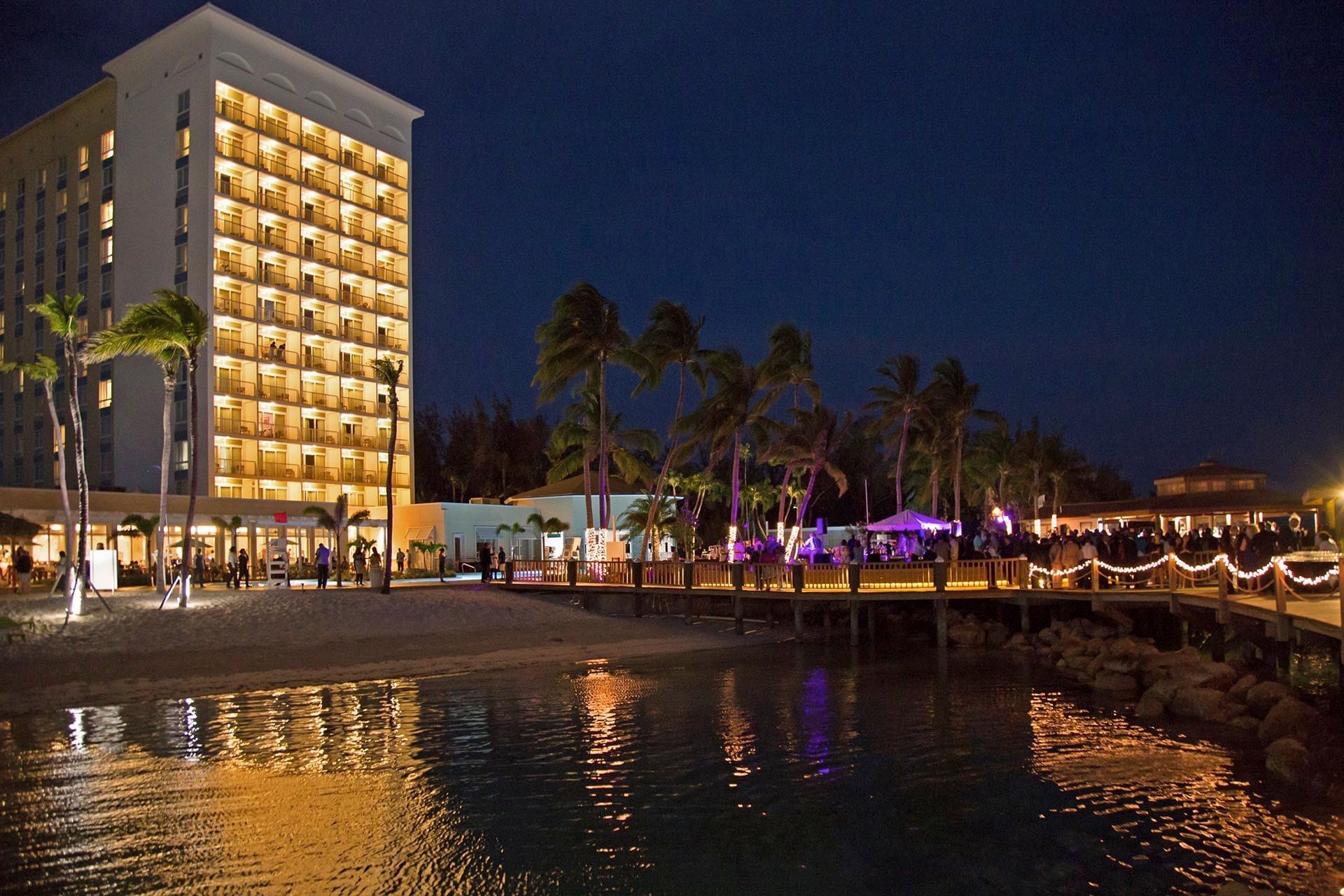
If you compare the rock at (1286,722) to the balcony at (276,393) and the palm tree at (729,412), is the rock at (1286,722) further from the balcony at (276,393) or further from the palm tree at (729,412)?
the balcony at (276,393)

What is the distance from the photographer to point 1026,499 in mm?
81250

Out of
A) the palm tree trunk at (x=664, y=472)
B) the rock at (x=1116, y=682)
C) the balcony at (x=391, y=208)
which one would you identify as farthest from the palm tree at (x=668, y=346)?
the balcony at (x=391, y=208)

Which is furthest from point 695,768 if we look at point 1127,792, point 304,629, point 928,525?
point 928,525

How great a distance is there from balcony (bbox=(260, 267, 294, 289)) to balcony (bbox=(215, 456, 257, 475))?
1044 centimetres

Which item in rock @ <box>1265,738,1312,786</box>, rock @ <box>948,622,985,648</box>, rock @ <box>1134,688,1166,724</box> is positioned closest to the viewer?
rock @ <box>1265,738,1312,786</box>

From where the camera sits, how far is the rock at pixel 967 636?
2981 centimetres

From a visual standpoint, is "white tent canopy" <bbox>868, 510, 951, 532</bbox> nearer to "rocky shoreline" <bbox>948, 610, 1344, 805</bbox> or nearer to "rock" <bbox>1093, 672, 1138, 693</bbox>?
"rocky shoreline" <bbox>948, 610, 1344, 805</bbox>

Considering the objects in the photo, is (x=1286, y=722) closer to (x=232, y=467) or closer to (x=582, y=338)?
(x=582, y=338)

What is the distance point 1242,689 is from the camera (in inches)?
733

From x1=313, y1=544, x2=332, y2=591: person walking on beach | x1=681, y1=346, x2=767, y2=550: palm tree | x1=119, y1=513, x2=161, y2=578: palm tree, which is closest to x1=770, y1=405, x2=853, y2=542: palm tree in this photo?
x1=681, y1=346, x2=767, y2=550: palm tree

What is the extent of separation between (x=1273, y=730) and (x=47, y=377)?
3267 cm

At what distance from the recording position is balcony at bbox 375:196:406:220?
68.8 meters

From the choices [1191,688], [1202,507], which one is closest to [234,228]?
[1202,507]

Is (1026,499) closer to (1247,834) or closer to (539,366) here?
(539,366)
